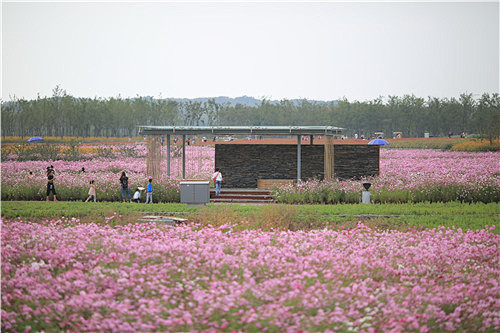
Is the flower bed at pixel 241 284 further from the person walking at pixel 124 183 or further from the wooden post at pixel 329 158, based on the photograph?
the wooden post at pixel 329 158

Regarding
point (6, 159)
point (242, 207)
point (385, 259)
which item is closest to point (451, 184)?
point (242, 207)

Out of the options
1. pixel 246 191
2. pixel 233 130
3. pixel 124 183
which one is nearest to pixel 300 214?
pixel 246 191

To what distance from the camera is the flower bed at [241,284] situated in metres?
7.14

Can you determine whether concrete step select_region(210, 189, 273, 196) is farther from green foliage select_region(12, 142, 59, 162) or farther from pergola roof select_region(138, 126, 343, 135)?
green foliage select_region(12, 142, 59, 162)

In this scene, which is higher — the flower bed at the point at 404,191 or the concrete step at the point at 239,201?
the flower bed at the point at 404,191

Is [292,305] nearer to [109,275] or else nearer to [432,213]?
[109,275]

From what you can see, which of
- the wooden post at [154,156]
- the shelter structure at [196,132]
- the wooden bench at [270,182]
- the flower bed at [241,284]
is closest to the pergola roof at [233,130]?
the shelter structure at [196,132]

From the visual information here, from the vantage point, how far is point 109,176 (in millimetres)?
23609

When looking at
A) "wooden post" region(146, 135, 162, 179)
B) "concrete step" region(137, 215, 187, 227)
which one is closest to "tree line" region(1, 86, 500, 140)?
"wooden post" region(146, 135, 162, 179)

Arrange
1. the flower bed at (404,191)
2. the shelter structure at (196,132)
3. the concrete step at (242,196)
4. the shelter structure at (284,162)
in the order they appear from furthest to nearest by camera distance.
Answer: the shelter structure at (284,162) < the shelter structure at (196,132) < the concrete step at (242,196) < the flower bed at (404,191)

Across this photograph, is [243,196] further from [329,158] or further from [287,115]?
[287,115]

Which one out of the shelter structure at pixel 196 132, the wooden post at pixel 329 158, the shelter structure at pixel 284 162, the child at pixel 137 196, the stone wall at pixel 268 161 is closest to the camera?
the child at pixel 137 196

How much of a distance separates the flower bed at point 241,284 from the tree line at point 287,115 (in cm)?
6563

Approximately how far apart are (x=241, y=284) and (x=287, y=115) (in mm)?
103265
